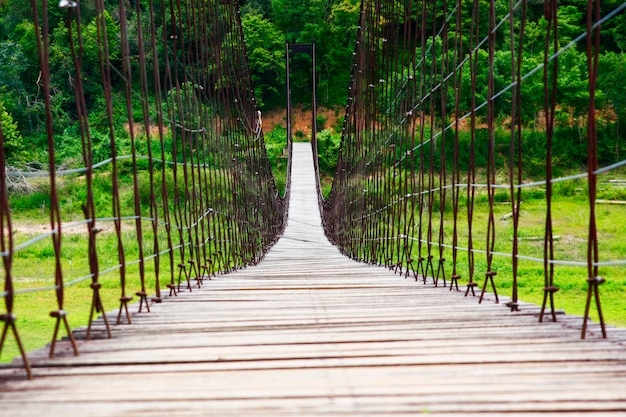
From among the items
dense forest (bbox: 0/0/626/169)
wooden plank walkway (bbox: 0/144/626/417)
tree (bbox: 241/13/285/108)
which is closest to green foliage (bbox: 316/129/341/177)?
dense forest (bbox: 0/0/626/169)

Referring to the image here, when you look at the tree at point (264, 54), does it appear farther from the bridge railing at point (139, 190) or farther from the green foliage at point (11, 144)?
the green foliage at point (11, 144)

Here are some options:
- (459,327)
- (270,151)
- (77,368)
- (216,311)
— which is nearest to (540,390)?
(459,327)

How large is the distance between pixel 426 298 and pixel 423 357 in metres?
0.65

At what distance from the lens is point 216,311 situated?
4.28 feet

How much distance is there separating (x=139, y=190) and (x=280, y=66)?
965 cm

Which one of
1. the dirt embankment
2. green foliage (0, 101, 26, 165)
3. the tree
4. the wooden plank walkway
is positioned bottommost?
the wooden plank walkway

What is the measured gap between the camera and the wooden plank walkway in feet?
2.16

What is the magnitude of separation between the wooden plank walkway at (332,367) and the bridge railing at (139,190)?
3.6 inches

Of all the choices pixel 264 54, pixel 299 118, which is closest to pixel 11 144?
pixel 264 54

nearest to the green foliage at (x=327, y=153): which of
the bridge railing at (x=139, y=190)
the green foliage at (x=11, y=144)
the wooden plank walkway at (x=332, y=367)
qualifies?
the bridge railing at (x=139, y=190)

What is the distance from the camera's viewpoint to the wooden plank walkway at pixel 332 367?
0.66 meters

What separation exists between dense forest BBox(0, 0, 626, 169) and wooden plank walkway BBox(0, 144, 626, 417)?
1099cm

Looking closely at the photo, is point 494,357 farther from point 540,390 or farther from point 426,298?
point 426,298

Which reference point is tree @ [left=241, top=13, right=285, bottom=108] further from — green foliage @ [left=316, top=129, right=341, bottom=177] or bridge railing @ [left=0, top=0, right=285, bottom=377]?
bridge railing @ [left=0, top=0, right=285, bottom=377]
